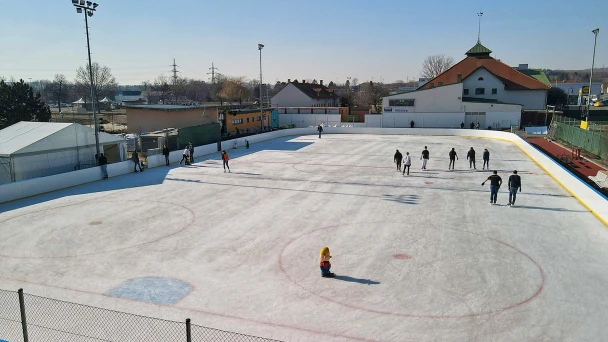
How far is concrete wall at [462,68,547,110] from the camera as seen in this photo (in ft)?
192

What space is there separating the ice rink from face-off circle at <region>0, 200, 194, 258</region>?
0.24 ft

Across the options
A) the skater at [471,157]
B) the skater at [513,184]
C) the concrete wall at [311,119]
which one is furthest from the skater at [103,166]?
the concrete wall at [311,119]

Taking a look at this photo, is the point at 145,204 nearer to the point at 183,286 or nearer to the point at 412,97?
the point at 183,286

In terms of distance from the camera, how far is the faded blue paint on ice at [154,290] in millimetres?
9227

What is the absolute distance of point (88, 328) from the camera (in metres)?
7.90

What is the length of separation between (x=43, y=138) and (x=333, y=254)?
1799cm

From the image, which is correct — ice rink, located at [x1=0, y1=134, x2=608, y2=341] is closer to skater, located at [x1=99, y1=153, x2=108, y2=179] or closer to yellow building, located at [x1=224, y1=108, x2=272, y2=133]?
skater, located at [x1=99, y1=153, x2=108, y2=179]

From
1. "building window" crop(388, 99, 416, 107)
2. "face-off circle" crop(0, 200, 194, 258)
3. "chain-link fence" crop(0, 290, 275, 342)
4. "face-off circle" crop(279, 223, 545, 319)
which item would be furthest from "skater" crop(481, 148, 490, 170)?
"building window" crop(388, 99, 416, 107)

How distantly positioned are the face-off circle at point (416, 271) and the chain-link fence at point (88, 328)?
2790 millimetres

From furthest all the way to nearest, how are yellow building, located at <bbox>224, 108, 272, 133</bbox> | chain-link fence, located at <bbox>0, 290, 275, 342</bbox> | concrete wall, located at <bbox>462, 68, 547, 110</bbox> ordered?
1. concrete wall, located at <bbox>462, 68, 547, 110</bbox>
2. yellow building, located at <bbox>224, 108, 272, 133</bbox>
3. chain-link fence, located at <bbox>0, 290, 275, 342</bbox>

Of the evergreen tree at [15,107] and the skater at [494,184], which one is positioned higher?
the evergreen tree at [15,107]

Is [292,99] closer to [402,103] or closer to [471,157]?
[402,103]

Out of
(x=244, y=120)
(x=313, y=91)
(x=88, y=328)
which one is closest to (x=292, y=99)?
(x=313, y=91)

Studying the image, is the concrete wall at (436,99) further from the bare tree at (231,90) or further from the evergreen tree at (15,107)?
the bare tree at (231,90)
